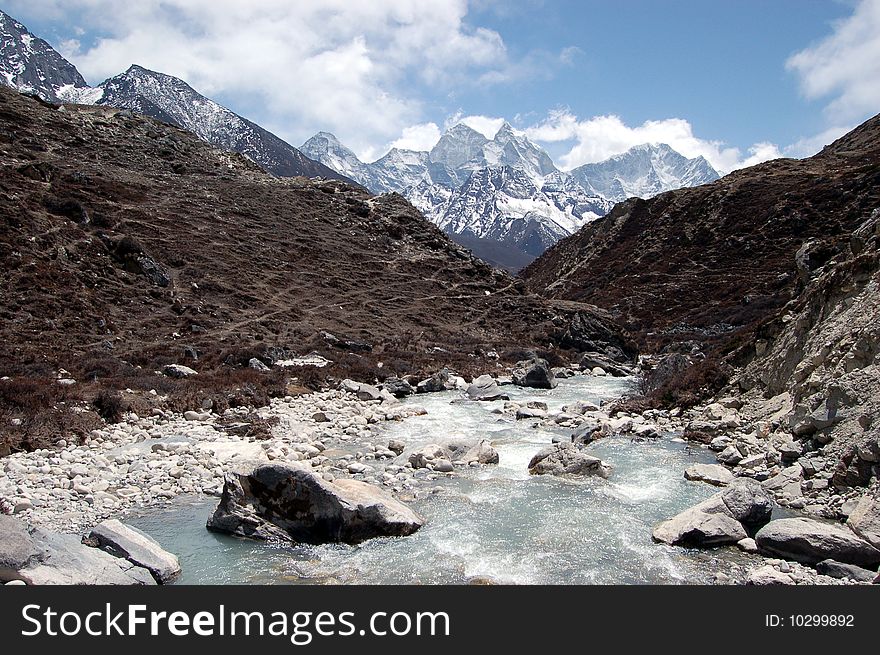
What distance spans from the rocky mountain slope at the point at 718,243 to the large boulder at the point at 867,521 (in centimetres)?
5088

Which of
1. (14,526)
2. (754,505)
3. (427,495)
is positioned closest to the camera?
(14,526)

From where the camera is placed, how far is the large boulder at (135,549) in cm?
980

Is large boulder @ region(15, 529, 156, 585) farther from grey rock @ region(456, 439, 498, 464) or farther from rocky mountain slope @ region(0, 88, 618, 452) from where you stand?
rocky mountain slope @ region(0, 88, 618, 452)

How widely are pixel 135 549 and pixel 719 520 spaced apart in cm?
1139

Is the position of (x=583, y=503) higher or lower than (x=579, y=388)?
lower

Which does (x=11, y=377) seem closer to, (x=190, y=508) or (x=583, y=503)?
(x=190, y=508)

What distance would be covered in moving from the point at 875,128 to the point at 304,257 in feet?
391

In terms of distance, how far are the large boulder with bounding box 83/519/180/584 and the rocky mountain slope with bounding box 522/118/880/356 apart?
5837 centimetres

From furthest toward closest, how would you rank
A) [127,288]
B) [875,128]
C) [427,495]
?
[875,128]
[127,288]
[427,495]

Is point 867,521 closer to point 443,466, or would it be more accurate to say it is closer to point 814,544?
point 814,544

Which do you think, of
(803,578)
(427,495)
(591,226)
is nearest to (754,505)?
(803,578)

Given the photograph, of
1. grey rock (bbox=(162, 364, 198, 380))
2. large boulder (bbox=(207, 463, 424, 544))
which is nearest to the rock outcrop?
large boulder (bbox=(207, 463, 424, 544))

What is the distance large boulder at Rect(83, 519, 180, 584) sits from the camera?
32.1 feet

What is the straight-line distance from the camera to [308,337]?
47.0 m
